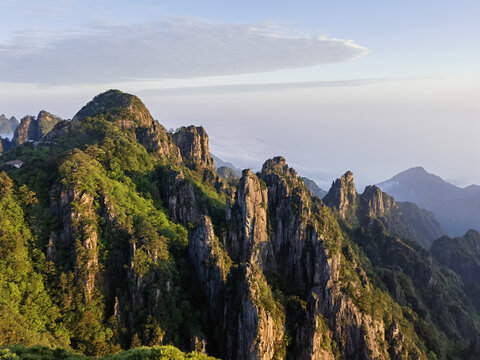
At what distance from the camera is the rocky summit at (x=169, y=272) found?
49.8 m

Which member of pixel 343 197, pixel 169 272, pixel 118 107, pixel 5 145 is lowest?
pixel 169 272

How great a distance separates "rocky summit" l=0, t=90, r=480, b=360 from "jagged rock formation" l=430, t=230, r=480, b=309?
77.2 meters

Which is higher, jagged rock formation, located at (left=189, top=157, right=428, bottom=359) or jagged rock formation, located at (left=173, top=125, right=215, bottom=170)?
jagged rock formation, located at (left=173, top=125, right=215, bottom=170)

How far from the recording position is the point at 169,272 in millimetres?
58156

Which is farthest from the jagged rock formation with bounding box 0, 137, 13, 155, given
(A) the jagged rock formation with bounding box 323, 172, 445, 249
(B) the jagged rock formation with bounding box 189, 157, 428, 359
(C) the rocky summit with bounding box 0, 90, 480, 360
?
(A) the jagged rock formation with bounding box 323, 172, 445, 249

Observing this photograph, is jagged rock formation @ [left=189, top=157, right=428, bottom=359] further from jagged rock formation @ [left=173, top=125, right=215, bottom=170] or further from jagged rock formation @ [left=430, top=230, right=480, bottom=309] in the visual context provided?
jagged rock formation @ [left=430, top=230, right=480, bottom=309]

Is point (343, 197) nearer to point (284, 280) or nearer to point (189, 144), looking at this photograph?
point (189, 144)

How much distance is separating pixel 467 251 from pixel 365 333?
13871 centimetres

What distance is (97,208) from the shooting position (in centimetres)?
6325

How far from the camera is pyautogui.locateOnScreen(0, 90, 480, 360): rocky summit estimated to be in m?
49.8

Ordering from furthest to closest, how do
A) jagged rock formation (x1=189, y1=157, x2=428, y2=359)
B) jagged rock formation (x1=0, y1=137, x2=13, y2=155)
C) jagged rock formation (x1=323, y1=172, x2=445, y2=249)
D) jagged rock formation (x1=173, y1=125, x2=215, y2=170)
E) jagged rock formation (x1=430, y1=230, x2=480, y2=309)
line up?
jagged rock formation (x1=0, y1=137, x2=13, y2=155) → jagged rock formation (x1=323, y1=172, x2=445, y2=249) → jagged rock formation (x1=430, y1=230, x2=480, y2=309) → jagged rock formation (x1=173, y1=125, x2=215, y2=170) → jagged rock formation (x1=189, y1=157, x2=428, y2=359)

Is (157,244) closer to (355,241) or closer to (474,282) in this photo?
(355,241)

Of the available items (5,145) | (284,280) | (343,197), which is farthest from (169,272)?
(5,145)

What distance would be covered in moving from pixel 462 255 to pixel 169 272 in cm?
16363
